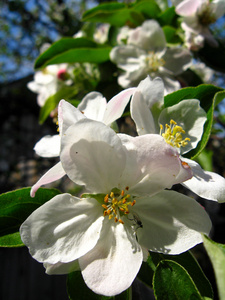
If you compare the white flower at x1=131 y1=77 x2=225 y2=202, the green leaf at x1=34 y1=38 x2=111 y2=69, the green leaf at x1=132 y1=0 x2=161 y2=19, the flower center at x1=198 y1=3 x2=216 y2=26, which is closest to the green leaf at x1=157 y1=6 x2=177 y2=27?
the green leaf at x1=132 y1=0 x2=161 y2=19

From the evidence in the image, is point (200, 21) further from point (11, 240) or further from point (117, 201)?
point (11, 240)

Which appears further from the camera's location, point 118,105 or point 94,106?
point 94,106

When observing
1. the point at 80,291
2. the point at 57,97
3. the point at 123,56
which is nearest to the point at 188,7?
the point at 123,56

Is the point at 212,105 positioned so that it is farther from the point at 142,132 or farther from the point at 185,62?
the point at 185,62

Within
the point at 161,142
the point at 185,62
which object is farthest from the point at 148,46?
the point at 161,142

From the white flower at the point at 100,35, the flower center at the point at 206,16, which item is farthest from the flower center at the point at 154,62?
the white flower at the point at 100,35

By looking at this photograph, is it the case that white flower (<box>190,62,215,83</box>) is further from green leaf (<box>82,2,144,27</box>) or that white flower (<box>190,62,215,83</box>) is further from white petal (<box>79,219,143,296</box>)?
white petal (<box>79,219,143,296</box>)

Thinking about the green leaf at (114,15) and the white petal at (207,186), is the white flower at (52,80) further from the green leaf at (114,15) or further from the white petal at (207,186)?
the white petal at (207,186)
